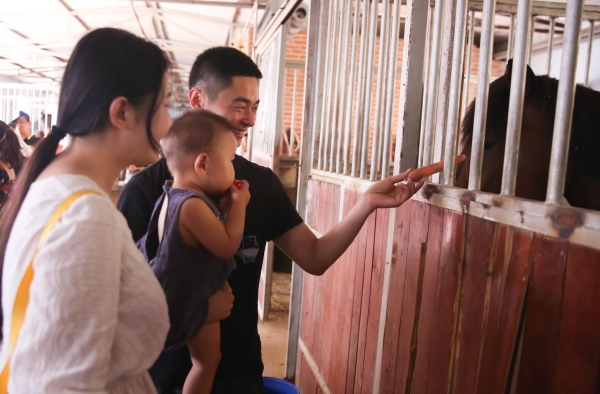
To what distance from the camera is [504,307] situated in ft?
3.54

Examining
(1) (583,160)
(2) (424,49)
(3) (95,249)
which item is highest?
(2) (424,49)

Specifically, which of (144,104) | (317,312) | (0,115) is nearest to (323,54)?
(317,312)

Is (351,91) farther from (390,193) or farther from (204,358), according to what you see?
(204,358)

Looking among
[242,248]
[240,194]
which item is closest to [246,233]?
[242,248]

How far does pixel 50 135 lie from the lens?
1.00 m

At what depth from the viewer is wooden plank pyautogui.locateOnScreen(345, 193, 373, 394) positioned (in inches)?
80.6

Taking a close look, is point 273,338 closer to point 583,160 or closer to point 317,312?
point 317,312

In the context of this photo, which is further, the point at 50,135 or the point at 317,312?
the point at 317,312

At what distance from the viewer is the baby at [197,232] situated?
1403mm

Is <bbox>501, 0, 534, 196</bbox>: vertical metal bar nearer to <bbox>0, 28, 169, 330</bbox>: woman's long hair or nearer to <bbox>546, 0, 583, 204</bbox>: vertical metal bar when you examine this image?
<bbox>546, 0, 583, 204</bbox>: vertical metal bar

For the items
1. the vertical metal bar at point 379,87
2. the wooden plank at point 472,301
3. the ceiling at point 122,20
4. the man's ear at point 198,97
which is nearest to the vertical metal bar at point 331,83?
the vertical metal bar at point 379,87

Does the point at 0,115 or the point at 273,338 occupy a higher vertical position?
the point at 0,115

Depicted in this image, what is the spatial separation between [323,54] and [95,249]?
2201 mm

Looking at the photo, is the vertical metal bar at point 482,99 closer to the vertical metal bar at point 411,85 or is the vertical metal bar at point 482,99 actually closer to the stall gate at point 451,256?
the stall gate at point 451,256
